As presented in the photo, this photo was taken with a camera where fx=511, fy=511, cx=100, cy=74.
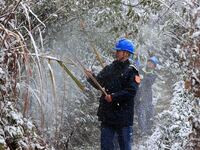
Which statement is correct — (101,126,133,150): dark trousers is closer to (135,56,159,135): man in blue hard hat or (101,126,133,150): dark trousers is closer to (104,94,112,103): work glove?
(104,94,112,103): work glove

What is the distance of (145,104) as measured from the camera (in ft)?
33.1

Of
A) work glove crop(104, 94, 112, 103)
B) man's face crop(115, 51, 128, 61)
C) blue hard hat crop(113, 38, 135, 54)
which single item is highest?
blue hard hat crop(113, 38, 135, 54)

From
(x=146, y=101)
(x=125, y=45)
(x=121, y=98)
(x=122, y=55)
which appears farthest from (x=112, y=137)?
(x=146, y=101)

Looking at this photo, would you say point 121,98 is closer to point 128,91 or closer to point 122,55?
point 128,91

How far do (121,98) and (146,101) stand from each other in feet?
15.2

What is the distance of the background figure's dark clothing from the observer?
10.0 metres

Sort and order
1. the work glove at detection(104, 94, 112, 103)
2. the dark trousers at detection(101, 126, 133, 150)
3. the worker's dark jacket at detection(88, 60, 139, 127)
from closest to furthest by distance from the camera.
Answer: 1. the work glove at detection(104, 94, 112, 103)
2. the worker's dark jacket at detection(88, 60, 139, 127)
3. the dark trousers at detection(101, 126, 133, 150)

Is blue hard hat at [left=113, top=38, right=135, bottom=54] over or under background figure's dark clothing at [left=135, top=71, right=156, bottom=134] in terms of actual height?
over

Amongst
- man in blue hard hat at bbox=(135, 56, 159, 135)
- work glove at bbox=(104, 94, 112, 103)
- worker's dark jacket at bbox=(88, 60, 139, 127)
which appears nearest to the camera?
work glove at bbox=(104, 94, 112, 103)

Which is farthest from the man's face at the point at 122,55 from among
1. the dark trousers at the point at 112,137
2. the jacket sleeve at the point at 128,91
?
the dark trousers at the point at 112,137

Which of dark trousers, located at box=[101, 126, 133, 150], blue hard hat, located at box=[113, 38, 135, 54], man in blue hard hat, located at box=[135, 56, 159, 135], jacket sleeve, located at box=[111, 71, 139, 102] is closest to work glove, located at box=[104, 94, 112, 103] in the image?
jacket sleeve, located at box=[111, 71, 139, 102]

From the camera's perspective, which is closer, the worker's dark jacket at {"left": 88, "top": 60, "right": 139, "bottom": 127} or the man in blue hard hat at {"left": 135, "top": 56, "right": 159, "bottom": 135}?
the worker's dark jacket at {"left": 88, "top": 60, "right": 139, "bottom": 127}

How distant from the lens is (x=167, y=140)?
7008mm

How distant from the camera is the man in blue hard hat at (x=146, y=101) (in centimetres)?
1000
